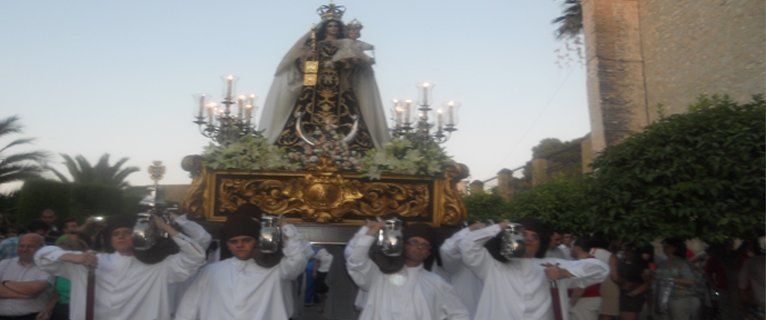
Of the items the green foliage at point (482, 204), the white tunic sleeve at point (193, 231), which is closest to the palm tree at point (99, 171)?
the green foliage at point (482, 204)

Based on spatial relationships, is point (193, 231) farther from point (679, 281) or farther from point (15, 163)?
point (15, 163)

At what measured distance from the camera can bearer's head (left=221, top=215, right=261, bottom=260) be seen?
505 centimetres

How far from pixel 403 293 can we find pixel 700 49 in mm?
14893

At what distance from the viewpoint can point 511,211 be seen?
46.0ft

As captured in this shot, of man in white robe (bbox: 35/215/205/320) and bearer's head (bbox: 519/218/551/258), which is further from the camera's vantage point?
bearer's head (bbox: 519/218/551/258)

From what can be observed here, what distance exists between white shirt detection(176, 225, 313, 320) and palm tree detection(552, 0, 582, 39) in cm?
2033

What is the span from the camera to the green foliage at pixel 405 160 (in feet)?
24.4

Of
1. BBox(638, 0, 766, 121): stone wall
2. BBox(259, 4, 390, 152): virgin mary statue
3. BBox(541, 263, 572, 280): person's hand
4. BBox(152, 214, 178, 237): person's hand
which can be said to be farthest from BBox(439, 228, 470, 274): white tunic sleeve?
BBox(638, 0, 766, 121): stone wall

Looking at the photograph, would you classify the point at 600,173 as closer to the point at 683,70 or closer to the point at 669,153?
the point at 669,153

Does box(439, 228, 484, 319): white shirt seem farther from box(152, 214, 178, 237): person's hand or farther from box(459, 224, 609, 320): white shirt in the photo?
box(152, 214, 178, 237): person's hand

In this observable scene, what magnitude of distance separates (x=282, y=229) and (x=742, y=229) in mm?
4867

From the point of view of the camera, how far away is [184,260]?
4945 mm

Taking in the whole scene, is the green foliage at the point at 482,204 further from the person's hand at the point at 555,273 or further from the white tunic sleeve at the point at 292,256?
the white tunic sleeve at the point at 292,256

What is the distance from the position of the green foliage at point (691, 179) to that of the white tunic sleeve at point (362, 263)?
367 cm
